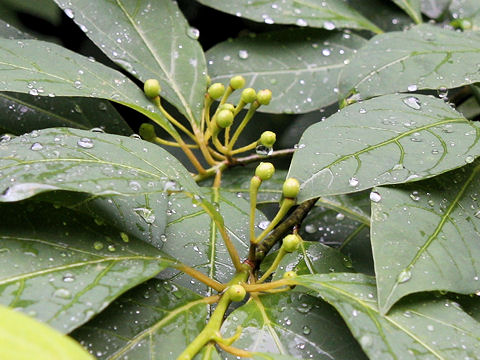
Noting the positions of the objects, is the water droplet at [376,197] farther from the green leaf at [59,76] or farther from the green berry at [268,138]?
the green leaf at [59,76]

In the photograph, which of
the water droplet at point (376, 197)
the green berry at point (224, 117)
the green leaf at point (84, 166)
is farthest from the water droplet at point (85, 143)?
the water droplet at point (376, 197)

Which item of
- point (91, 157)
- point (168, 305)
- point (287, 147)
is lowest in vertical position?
point (287, 147)

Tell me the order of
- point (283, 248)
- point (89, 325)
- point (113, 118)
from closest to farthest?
point (89, 325), point (283, 248), point (113, 118)

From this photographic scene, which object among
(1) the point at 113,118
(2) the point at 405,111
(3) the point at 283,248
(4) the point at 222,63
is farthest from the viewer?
(4) the point at 222,63

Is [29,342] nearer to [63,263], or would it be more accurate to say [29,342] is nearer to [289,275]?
[63,263]

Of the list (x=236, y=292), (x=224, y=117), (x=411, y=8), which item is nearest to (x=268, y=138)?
(x=224, y=117)

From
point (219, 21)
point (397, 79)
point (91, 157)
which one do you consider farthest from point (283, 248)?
point (219, 21)

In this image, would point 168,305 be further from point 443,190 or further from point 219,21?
point 219,21
